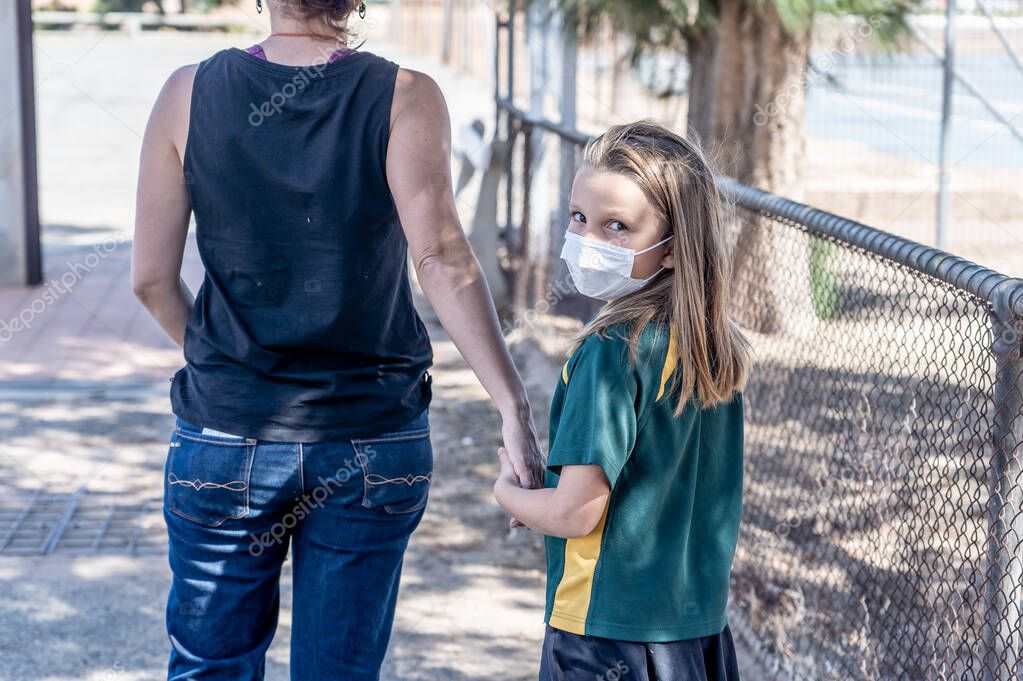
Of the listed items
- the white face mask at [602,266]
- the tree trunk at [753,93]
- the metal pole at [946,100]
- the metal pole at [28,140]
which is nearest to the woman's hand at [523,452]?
the white face mask at [602,266]

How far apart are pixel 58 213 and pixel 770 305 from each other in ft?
25.3

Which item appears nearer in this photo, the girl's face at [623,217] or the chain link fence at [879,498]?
the girl's face at [623,217]

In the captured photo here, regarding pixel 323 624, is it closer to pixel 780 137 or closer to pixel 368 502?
pixel 368 502

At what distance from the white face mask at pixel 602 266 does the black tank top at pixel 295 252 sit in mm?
302

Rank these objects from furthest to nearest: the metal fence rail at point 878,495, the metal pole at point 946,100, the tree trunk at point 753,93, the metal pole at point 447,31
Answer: the metal pole at point 447,31 → the metal pole at point 946,100 → the tree trunk at point 753,93 → the metal fence rail at point 878,495

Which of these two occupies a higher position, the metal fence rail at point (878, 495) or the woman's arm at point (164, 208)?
the woman's arm at point (164, 208)

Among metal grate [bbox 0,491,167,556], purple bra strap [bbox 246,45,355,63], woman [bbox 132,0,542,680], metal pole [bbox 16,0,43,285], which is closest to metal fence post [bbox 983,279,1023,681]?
woman [bbox 132,0,542,680]

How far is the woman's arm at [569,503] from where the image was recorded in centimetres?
179

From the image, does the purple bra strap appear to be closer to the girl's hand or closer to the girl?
the girl

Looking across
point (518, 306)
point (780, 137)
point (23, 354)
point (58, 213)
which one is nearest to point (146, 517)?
point (23, 354)

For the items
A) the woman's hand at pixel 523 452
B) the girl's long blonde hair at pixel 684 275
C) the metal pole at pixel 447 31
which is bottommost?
the metal pole at pixel 447 31

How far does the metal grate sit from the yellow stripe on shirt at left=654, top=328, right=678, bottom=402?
9.29ft

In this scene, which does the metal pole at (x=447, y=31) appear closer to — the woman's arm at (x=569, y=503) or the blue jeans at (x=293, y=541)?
the blue jeans at (x=293, y=541)

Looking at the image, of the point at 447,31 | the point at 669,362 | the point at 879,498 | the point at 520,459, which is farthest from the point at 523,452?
the point at 447,31
